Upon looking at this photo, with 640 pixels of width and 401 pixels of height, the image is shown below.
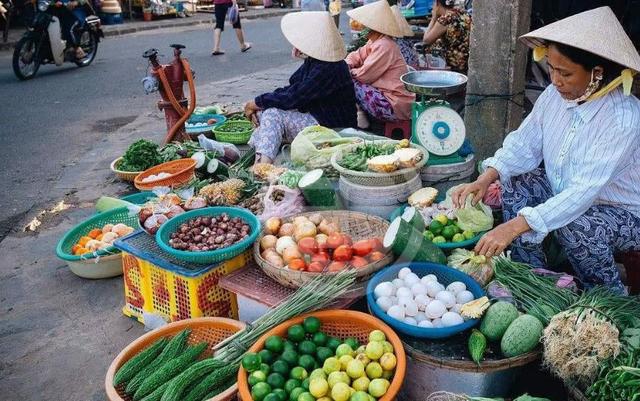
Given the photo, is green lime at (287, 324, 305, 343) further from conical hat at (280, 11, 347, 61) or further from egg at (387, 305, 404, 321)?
conical hat at (280, 11, 347, 61)

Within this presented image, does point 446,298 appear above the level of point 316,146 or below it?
below

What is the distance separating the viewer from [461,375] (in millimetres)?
2324

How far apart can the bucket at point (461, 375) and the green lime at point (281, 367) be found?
1.66 feet

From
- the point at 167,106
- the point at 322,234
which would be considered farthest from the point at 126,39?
the point at 322,234

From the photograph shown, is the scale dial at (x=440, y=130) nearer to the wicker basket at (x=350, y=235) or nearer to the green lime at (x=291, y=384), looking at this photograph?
the wicker basket at (x=350, y=235)

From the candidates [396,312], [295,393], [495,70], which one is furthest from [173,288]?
[495,70]

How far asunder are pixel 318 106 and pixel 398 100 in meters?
0.81

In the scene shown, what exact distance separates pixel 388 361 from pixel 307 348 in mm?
356

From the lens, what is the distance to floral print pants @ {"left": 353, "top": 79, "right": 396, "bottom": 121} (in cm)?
515

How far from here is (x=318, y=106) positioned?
4.70m

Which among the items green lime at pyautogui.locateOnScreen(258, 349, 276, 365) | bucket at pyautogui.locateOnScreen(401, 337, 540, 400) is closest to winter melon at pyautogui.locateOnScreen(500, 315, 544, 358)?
bucket at pyautogui.locateOnScreen(401, 337, 540, 400)

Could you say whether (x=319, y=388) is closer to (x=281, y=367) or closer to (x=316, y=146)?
(x=281, y=367)

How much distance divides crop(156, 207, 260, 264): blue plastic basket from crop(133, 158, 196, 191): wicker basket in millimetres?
1122

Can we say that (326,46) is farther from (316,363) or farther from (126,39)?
Result: (126,39)
